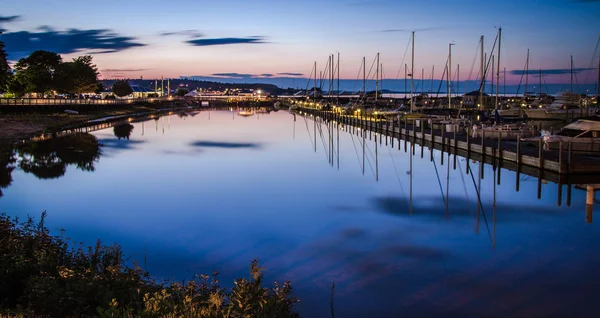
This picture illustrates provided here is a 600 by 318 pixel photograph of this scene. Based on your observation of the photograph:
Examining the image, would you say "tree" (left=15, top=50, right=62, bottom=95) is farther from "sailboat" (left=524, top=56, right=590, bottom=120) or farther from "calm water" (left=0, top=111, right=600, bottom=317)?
"sailboat" (left=524, top=56, right=590, bottom=120)

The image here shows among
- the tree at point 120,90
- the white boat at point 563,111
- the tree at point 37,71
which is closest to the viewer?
the white boat at point 563,111

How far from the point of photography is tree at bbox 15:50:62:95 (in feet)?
293

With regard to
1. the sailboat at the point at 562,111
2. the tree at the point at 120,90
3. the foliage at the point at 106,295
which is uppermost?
the tree at the point at 120,90

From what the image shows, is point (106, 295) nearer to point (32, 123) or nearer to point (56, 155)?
point (56, 155)

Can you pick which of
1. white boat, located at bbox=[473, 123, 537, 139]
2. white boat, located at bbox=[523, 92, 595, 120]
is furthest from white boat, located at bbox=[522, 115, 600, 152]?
white boat, located at bbox=[523, 92, 595, 120]

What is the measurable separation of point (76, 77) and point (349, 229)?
9946 cm

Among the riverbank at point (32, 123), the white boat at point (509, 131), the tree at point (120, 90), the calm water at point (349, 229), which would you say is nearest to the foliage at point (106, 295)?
the calm water at point (349, 229)

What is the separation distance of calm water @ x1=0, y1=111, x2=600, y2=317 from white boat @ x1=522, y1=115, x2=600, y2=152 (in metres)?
3.63

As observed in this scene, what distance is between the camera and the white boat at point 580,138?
29.5 meters

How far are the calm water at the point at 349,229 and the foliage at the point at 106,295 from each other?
109 inches

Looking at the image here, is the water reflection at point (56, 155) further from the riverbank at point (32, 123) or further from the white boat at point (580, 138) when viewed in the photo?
the white boat at point (580, 138)

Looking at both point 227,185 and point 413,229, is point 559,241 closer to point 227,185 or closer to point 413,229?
point 413,229

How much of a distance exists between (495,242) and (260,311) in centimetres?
1023

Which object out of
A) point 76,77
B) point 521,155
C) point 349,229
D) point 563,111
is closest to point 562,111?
point 563,111
